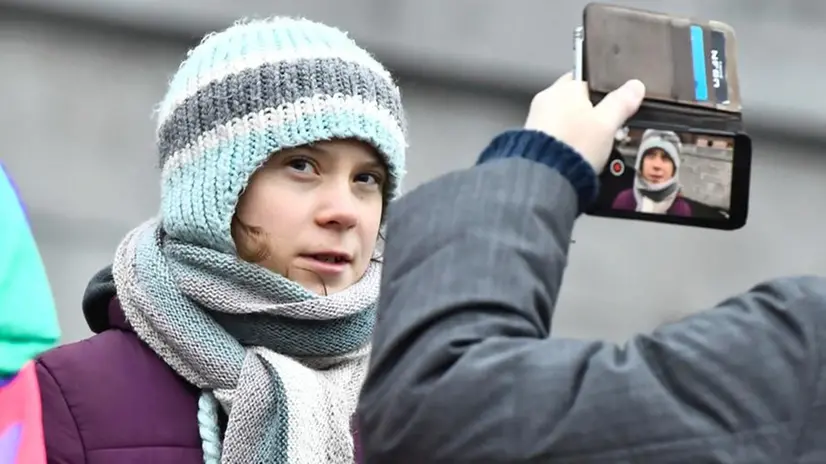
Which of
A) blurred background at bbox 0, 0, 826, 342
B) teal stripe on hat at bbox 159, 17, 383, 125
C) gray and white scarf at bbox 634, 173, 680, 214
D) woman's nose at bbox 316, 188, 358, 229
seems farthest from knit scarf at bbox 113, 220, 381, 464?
blurred background at bbox 0, 0, 826, 342

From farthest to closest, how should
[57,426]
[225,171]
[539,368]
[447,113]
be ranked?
[447,113] → [225,171] → [57,426] → [539,368]

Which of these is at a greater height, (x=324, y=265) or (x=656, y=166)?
(x=656, y=166)

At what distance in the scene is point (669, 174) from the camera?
1415mm

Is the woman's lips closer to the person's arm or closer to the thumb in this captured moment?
the person's arm

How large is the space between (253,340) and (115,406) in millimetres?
249

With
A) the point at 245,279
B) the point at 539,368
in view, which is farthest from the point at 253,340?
the point at 539,368

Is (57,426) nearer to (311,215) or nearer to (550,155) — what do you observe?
(311,215)

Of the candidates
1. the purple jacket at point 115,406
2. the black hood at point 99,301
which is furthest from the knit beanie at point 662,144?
the black hood at point 99,301

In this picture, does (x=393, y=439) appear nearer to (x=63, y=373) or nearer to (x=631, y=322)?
(x=63, y=373)

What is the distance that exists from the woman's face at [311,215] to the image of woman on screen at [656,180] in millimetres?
850

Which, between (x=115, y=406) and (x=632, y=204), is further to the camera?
(x=115, y=406)

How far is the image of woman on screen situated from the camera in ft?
4.52

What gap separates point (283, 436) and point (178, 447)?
0.50 feet

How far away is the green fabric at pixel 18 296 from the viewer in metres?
1.83
